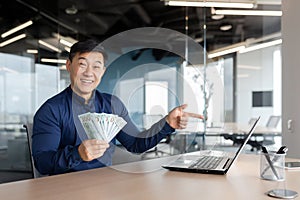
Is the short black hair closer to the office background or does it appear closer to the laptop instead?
the office background

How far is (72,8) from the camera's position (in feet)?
17.4

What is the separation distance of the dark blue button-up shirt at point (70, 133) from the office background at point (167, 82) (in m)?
0.17

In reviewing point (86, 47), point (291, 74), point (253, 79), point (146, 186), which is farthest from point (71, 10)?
point (146, 186)

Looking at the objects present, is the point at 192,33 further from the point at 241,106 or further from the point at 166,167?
the point at 166,167

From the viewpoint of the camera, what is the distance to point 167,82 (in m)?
2.51

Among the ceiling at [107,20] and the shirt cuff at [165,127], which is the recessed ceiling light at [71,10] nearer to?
the ceiling at [107,20]

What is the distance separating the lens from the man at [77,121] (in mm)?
1303

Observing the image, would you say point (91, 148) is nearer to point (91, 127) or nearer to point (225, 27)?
point (91, 127)

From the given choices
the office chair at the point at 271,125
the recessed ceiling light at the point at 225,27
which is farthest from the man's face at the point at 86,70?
the recessed ceiling light at the point at 225,27

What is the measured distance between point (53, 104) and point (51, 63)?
3.26 meters

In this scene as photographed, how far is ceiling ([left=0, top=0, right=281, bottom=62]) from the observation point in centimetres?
424

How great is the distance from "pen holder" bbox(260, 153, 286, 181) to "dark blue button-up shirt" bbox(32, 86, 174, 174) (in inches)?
18.0

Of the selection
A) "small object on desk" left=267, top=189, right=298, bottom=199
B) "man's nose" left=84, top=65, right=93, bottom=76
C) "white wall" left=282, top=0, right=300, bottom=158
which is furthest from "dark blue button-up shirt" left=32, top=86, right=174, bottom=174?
"white wall" left=282, top=0, right=300, bottom=158

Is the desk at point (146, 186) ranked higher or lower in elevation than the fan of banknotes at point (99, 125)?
lower
